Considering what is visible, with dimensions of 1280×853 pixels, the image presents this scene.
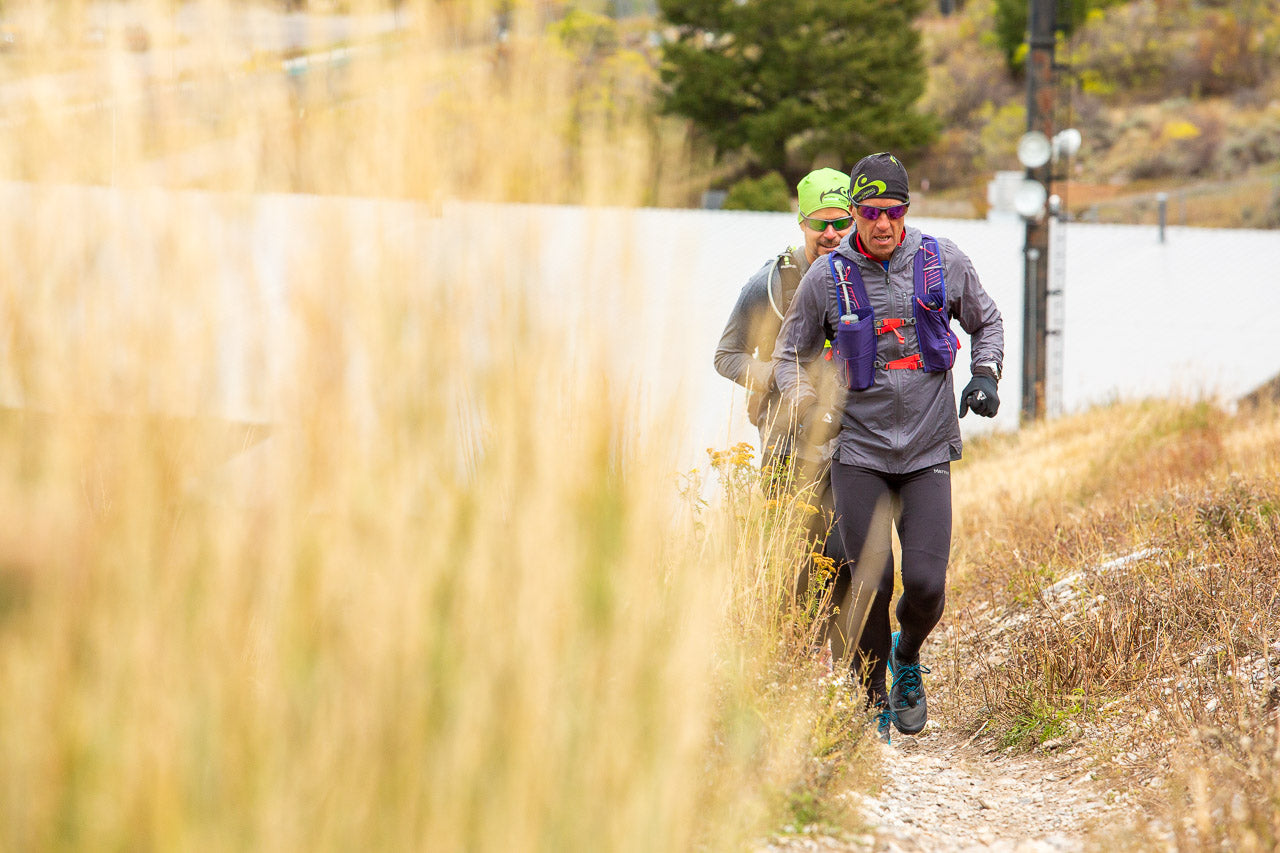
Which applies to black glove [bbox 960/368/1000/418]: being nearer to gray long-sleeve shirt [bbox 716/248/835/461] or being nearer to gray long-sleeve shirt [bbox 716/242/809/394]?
gray long-sleeve shirt [bbox 716/248/835/461]

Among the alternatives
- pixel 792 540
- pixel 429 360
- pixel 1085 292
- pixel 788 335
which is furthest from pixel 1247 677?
pixel 1085 292

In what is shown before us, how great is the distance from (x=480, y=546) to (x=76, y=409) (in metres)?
0.50

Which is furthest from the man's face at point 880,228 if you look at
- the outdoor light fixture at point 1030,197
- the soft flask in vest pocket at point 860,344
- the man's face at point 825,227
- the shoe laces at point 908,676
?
the outdoor light fixture at point 1030,197

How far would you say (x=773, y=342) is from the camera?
14.5 feet

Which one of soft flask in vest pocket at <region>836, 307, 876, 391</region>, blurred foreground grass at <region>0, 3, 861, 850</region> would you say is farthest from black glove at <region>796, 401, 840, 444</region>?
blurred foreground grass at <region>0, 3, 861, 850</region>

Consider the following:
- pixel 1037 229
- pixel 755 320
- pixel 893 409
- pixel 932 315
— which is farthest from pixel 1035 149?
pixel 893 409

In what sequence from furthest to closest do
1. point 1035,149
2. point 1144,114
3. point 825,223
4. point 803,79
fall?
point 1144,114
point 803,79
point 1035,149
point 825,223

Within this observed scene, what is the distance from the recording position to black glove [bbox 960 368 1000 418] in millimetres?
3641

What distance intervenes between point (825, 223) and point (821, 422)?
2.61 feet

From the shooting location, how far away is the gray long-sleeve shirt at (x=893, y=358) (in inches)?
142

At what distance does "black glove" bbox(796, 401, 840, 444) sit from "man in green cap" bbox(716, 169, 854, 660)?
0.07 meters

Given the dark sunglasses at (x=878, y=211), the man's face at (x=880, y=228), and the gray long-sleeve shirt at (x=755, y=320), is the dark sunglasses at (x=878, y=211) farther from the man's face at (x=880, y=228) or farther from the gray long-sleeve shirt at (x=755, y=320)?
the gray long-sleeve shirt at (x=755, y=320)

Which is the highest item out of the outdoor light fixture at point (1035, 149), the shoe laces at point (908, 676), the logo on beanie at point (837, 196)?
the outdoor light fixture at point (1035, 149)

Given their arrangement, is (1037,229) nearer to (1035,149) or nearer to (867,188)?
(1035,149)
